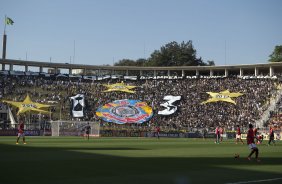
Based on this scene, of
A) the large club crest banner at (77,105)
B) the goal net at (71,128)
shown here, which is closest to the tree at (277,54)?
the large club crest banner at (77,105)

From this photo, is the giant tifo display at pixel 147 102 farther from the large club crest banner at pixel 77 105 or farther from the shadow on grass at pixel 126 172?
the shadow on grass at pixel 126 172

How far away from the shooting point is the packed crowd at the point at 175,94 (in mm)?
79688

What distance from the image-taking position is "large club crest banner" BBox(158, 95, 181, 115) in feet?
278

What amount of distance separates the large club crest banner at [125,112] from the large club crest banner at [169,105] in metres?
2.80

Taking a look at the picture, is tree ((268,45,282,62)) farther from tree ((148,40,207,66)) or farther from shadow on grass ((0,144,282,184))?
shadow on grass ((0,144,282,184))

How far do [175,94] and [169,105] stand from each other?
4784 mm

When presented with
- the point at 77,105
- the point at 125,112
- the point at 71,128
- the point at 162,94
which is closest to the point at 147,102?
the point at 162,94

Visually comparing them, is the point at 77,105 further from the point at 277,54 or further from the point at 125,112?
the point at 277,54

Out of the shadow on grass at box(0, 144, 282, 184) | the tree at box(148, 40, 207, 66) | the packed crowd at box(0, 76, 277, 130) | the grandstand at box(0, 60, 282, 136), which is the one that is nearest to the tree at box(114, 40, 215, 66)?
the tree at box(148, 40, 207, 66)

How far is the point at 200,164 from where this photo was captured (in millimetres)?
21922

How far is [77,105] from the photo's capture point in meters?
84.3

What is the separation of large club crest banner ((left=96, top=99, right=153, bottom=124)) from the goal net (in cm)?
1177

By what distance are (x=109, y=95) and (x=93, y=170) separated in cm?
7203

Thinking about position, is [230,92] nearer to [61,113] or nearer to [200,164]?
[61,113]
